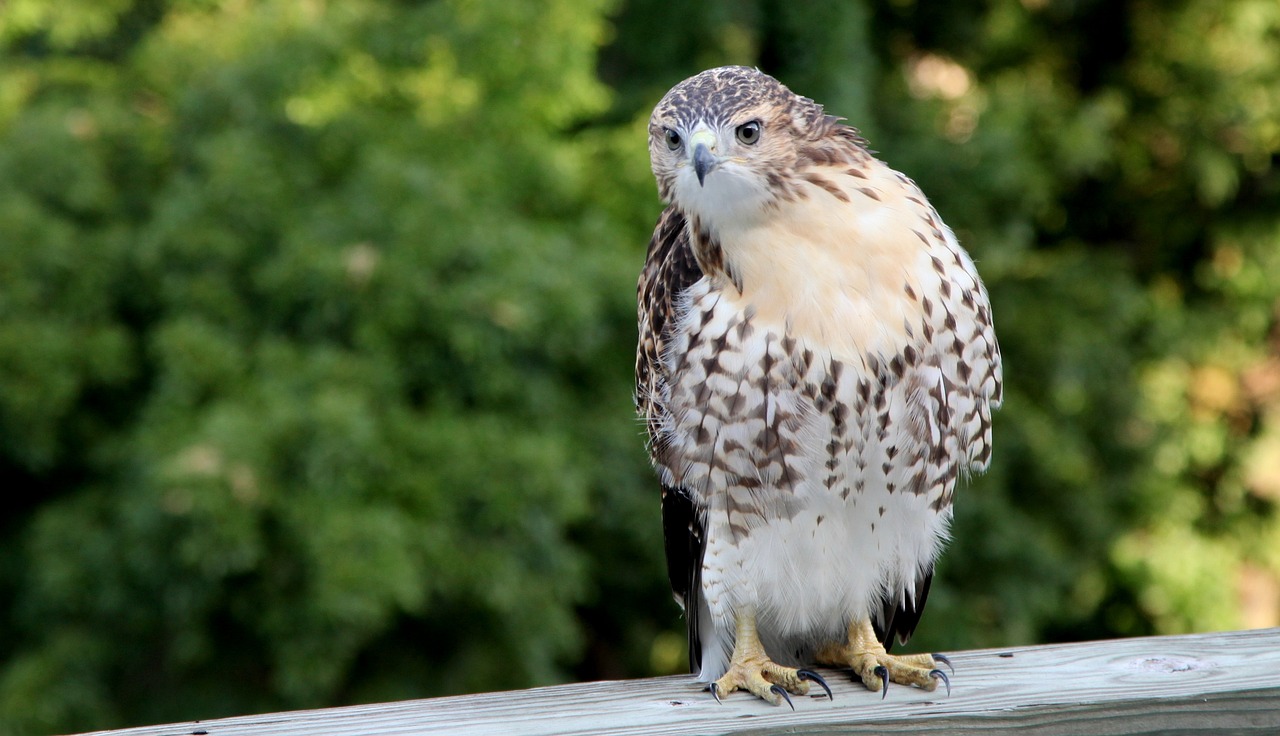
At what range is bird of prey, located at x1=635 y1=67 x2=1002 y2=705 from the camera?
2.15 meters

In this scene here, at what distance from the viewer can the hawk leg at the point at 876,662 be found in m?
2.11

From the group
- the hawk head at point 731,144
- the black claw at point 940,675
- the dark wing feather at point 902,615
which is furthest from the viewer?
the dark wing feather at point 902,615

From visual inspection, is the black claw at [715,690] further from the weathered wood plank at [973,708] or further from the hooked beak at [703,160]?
the hooked beak at [703,160]

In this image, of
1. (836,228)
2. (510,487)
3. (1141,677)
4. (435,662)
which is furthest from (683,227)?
(435,662)

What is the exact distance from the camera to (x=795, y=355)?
2141 mm

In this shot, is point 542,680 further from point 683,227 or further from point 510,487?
point 683,227

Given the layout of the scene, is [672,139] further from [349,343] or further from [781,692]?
[349,343]

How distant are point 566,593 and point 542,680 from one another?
29 cm

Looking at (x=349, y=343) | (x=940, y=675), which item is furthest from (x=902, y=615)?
(x=349, y=343)

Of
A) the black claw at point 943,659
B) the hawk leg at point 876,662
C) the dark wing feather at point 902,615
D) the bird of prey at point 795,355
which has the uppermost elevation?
the bird of prey at point 795,355

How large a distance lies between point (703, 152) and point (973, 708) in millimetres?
892

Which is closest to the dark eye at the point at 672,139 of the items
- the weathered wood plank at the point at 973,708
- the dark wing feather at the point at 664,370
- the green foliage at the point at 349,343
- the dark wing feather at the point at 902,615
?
the dark wing feather at the point at 664,370

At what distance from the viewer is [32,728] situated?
4156 millimetres

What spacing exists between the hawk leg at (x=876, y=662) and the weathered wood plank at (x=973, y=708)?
7cm
